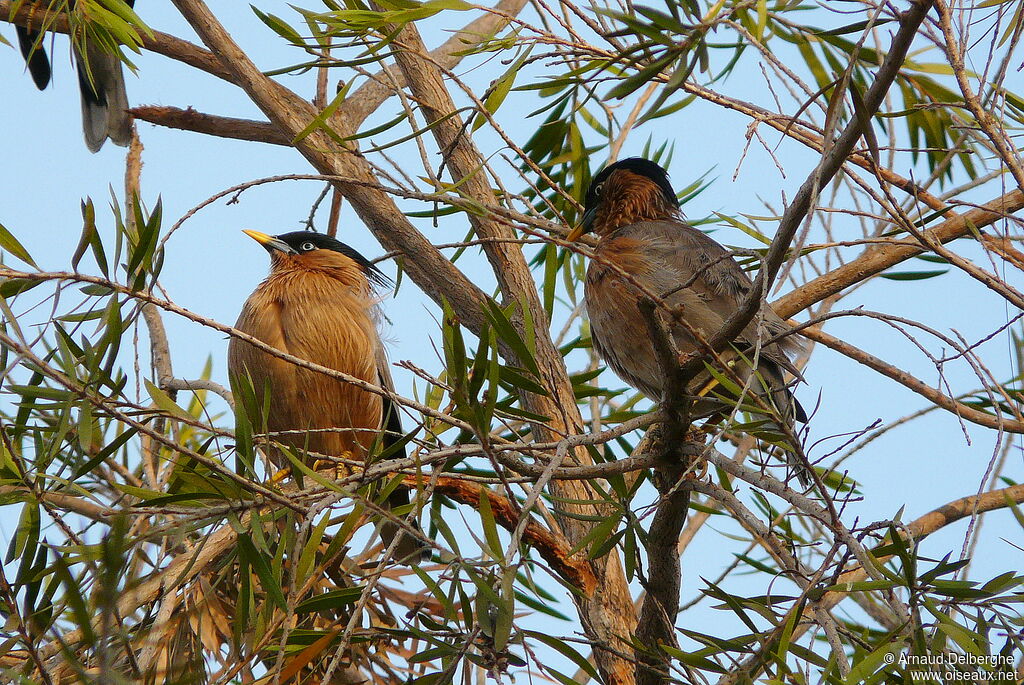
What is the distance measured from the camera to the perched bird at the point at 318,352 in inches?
174

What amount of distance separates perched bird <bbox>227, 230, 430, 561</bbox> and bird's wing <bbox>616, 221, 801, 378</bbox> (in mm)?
1260

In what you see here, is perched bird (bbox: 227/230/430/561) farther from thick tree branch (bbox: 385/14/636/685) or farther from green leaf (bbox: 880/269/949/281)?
green leaf (bbox: 880/269/949/281)

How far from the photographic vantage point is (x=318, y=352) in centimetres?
452

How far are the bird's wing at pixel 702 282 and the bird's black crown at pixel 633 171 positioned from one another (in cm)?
61

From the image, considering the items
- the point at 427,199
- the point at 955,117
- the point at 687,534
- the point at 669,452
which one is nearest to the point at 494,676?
the point at 669,452

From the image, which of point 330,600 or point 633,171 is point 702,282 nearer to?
point 633,171

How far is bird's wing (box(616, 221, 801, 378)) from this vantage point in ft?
12.6

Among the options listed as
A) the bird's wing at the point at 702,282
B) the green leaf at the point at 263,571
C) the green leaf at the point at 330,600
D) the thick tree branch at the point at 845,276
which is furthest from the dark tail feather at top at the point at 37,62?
the green leaf at the point at 263,571

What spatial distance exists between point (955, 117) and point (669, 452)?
1668mm

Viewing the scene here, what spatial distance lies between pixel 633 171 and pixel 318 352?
171 cm

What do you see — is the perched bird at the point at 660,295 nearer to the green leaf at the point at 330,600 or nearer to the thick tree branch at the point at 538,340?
the thick tree branch at the point at 538,340

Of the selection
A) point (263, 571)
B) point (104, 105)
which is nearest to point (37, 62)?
point (104, 105)

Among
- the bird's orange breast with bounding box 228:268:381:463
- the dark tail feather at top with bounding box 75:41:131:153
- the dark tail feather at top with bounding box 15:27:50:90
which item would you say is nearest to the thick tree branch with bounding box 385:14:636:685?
the bird's orange breast with bounding box 228:268:381:463

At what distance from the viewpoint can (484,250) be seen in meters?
4.04
